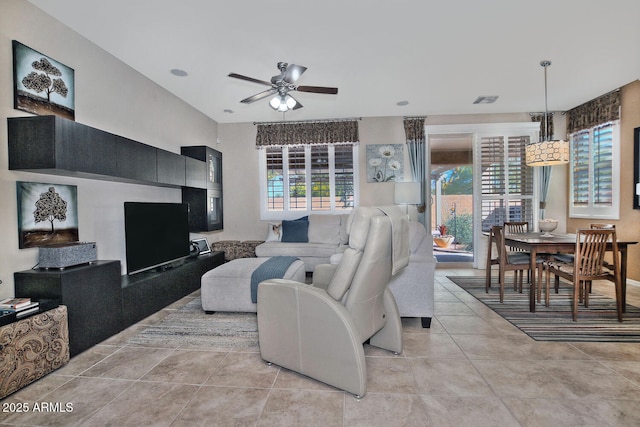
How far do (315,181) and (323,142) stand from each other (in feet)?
2.45

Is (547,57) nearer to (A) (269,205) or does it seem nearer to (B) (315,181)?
(B) (315,181)

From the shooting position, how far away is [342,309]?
5.78ft

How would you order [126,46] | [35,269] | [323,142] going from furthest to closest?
1. [323,142]
2. [126,46]
3. [35,269]

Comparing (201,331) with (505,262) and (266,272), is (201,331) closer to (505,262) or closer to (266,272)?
(266,272)

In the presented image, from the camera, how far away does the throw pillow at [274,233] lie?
5402mm

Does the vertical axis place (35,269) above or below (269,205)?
below

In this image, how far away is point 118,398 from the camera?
1811mm

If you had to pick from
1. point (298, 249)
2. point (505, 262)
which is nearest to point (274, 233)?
point (298, 249)

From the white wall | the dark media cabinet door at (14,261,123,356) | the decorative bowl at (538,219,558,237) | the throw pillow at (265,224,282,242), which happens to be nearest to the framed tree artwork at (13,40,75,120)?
the white wall

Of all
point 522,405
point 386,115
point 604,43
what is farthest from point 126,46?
point 604,43

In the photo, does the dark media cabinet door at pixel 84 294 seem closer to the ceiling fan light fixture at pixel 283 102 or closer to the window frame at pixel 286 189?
the ceiling fan light fixture at pixel 283 102

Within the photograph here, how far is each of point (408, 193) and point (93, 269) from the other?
170 inches

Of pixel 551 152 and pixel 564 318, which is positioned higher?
pixel 551 152

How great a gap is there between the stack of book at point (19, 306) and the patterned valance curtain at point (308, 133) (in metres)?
4.30
